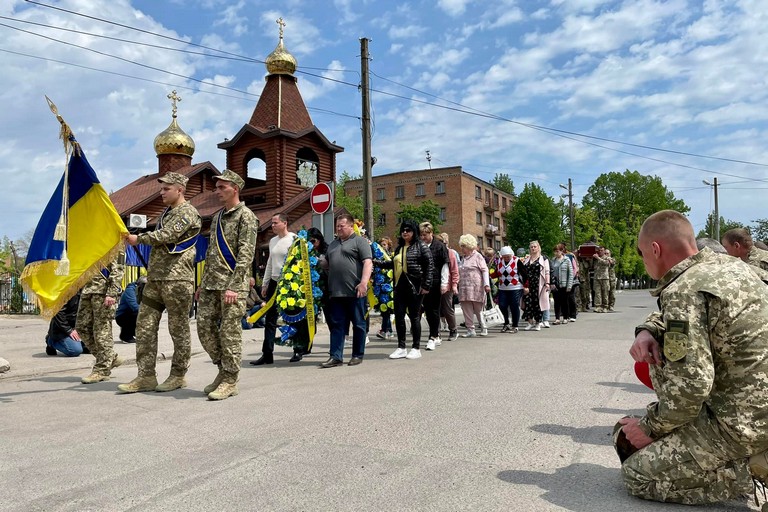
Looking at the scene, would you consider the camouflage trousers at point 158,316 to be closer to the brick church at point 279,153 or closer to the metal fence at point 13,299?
the metal fence at point 13,299

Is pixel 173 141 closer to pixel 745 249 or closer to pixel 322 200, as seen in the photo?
pixel 322 200

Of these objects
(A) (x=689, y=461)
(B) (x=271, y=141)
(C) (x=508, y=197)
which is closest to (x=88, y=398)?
(A) (x=689, y=461)

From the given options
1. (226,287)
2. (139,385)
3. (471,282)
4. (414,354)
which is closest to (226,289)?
(226,287)

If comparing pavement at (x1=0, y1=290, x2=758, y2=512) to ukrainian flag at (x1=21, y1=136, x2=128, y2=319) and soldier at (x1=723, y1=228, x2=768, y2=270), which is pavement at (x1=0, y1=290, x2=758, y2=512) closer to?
ukrainian flag at (x1=21, y1=136, x2=128, y2=319)

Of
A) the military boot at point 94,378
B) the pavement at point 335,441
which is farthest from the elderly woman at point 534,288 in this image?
the military boot at point 94,378

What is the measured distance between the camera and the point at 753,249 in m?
5.79

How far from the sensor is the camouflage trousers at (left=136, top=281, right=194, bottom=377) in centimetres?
632

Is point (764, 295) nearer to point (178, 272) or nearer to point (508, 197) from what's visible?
point (178, 272)

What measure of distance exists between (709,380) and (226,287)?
467cm

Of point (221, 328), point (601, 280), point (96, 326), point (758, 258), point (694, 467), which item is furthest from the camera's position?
point (601, 280)

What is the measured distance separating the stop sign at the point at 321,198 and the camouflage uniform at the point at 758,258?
8369 millimetres

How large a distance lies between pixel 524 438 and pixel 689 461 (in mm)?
1499

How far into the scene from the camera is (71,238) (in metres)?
6.86

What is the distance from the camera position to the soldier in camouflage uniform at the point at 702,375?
109 inches
